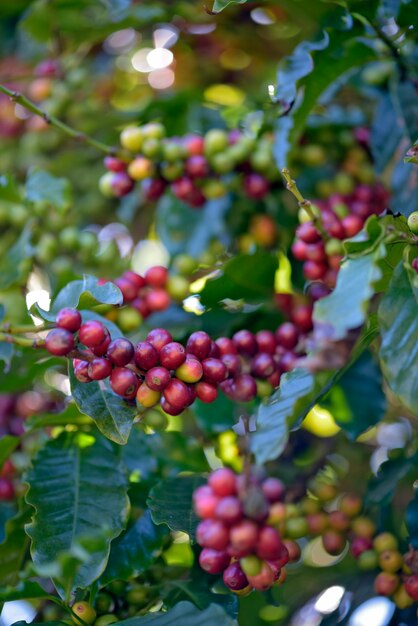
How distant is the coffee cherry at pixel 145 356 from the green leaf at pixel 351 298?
235 millimetres

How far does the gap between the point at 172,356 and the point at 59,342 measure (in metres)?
0.13

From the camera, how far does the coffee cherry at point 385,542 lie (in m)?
1.22

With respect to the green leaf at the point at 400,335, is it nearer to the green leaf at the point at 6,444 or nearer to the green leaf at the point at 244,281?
the green leaf at the point at 244,281

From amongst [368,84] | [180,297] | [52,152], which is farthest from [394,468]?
[52,152]

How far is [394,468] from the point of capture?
4.25 ft

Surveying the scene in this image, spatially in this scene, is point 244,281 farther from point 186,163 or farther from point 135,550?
point 135,550

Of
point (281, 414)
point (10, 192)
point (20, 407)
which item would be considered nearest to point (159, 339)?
point (281, 414)

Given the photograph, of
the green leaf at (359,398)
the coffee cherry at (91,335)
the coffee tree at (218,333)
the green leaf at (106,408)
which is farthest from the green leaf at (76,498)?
the green leaf at (359,398)

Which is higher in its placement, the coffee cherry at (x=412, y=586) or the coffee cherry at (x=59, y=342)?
the coffee cherry at (x=59, y=342)

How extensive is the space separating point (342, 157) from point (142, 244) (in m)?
0.59

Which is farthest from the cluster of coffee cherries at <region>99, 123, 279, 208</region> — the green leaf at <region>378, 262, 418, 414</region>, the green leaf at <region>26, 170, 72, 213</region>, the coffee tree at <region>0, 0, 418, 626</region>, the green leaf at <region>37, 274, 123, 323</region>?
the green leaf at <region>378, 262, 418, 414</region>

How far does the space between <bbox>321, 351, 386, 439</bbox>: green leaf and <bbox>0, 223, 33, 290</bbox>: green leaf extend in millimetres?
582

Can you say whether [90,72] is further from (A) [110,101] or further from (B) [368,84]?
(B) [368,84]

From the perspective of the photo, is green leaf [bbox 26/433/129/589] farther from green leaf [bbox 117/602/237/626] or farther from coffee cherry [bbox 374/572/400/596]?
coffee cherry [bbox 374/572/400/596]
